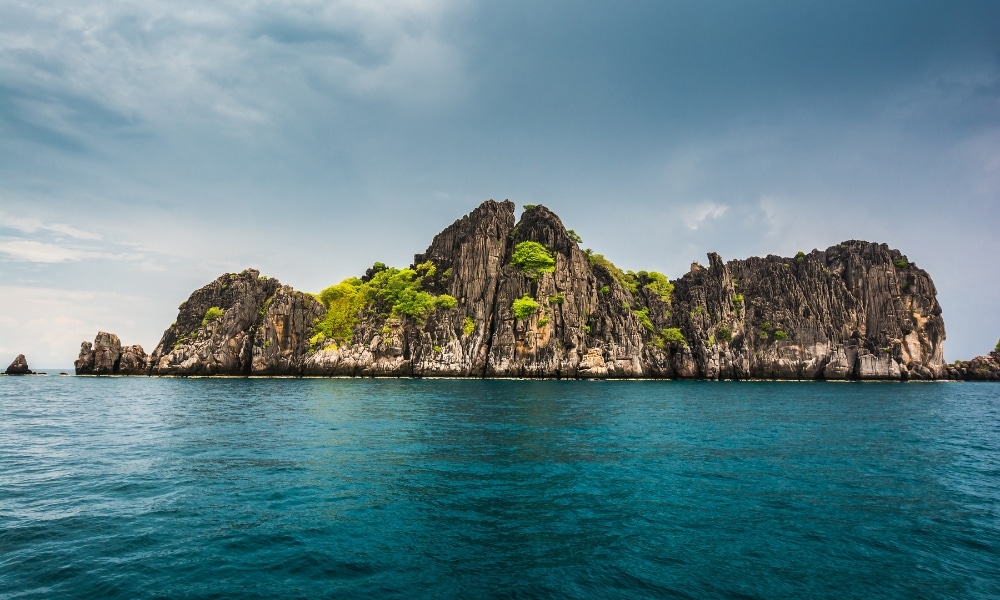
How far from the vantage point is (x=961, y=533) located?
13289 mm

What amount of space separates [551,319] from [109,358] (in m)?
99.9

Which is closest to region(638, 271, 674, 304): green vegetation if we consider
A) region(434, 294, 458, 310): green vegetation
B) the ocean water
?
region(434, 294, 458, 310): green vegetation

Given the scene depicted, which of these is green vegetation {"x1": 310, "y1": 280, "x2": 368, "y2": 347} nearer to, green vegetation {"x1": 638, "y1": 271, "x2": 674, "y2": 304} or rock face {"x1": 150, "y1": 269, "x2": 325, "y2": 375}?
rock face {"x1": 150, "y1": 269, "x2": 325, "y2": 375}

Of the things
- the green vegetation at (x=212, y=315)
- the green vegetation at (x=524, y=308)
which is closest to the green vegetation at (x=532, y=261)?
the green vegetation at (x=524, y=308)

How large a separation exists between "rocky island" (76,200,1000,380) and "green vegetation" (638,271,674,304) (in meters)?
0.41

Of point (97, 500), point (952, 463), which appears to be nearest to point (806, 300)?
point (952, 463)

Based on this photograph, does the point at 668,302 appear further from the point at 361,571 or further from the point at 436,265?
the point at 361,571

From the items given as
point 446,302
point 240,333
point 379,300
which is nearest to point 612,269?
point 446,302

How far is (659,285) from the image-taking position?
424ft

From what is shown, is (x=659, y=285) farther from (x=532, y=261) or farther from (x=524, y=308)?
(x=524, y=308)

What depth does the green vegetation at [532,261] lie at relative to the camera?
361 feet

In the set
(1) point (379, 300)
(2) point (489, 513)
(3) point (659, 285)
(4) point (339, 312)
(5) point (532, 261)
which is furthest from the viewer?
(3) point (659, 285)

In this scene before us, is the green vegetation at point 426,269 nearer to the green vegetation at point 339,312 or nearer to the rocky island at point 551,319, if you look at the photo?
the rocky island at point 551,319

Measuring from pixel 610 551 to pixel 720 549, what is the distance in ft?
9.63
